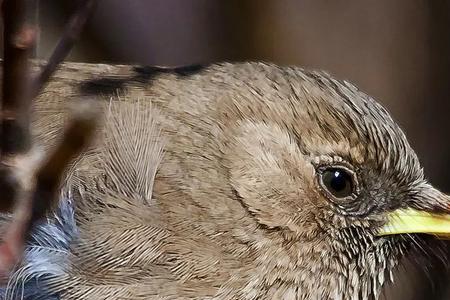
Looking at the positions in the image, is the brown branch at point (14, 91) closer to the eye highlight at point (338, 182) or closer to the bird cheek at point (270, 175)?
the bird cheek at point (270, 175)

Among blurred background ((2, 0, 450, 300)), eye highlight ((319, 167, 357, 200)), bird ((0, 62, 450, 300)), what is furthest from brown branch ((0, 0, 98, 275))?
blurred background ((2, 0, 450, 300))

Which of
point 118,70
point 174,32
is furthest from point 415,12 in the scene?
point 118,70

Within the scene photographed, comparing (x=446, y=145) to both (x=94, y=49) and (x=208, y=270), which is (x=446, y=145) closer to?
(x=94, y=49)

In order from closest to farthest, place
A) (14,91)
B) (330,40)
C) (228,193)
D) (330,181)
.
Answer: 1. (14,91)
2. (228,193)
3. (330,181)
4. (330,40)

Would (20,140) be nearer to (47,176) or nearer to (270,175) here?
(47,176)

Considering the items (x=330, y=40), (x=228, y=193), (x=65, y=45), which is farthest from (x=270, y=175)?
(x=330, y=40)

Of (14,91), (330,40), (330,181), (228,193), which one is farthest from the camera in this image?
(330,40)

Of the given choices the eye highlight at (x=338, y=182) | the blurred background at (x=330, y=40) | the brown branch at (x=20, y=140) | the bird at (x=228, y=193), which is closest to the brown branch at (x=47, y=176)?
the brown branch at (x=20, y=140)
